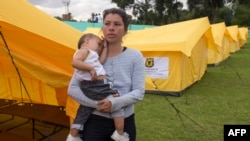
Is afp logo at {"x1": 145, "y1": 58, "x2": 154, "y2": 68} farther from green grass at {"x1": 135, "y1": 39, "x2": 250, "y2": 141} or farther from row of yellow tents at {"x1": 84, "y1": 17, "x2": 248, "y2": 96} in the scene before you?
green grass at {"x1": 135, "y1": 39, "x2": 250, "y2": 141}

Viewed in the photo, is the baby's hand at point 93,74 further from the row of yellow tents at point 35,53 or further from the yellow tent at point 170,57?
the yellow tent at point 170,57

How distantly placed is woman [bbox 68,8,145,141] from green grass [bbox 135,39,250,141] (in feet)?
10.3

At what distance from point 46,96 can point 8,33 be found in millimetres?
1649

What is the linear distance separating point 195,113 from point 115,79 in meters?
5.73

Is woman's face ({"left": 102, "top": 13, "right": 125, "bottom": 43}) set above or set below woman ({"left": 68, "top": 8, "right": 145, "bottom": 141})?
above

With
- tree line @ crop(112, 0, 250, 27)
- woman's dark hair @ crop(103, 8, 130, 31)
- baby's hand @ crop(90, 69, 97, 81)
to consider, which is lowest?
baby's hand @ crop(90, 69, 97, 81)

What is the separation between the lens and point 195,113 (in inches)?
309

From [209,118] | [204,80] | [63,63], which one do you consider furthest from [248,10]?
[63,63]

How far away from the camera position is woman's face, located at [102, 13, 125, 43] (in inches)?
93.7

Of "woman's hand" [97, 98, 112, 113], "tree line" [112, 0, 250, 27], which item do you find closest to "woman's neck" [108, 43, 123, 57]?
"woman's hand" [97, 98, 112, 113]

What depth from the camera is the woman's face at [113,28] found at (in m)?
2.38

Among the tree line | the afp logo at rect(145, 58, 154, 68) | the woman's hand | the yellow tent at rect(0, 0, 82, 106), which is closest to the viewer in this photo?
the woman's hand

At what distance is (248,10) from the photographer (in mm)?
56125

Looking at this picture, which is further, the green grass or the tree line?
the tree line
